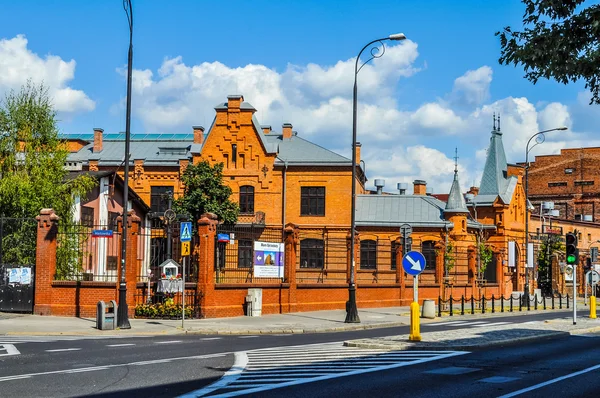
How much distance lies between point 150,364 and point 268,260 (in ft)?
58.3

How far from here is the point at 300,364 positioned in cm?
1493

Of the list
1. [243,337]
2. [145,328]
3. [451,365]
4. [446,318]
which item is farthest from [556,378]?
[446,318]

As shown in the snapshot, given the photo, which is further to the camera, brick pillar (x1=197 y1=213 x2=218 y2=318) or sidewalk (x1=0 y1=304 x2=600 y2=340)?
brick pillar (x1=197 y1=213 x2=218 y2=318)

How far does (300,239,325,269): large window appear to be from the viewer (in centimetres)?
5419

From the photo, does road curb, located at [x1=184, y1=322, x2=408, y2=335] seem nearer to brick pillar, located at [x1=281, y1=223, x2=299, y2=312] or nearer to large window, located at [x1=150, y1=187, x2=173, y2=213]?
brick pillar, located at [x1=281, y1=223, x2=299, y2=312]

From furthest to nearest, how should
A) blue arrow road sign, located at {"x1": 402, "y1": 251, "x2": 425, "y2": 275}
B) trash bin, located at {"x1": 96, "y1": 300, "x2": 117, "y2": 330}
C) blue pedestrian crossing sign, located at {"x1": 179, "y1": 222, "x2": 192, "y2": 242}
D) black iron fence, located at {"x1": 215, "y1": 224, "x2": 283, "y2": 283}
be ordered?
black iron fence, located at {"x1": 215, "y1": 224, "x2": 283, "y2": 283} < blue pedestrian crossing sign, located at {"x1": 179, "y1": 222, "x2": 192, "y2": 242} < trash bin, located at {"x1": 96, "y1": 300, "x2": 117, "y2": 330} < blue arrow road sign, located at {"x1": 402, "y1": 251, "x2": 425, "y2": 275}

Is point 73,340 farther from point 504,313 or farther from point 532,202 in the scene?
Answer: point 532,202

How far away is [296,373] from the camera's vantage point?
44.4 feet

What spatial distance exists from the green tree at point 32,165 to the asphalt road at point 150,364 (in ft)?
39.1

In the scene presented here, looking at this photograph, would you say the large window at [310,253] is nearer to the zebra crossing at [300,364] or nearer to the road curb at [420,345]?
the road curb at [420,345]

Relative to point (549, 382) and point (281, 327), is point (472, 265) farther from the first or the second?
point (549, 382)

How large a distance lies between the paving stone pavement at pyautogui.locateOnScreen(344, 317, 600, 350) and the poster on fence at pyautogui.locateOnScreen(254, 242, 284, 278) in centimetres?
1023

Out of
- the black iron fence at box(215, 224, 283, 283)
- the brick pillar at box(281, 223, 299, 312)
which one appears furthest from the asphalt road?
the brick pillar at box(281, 223, 299, 312)

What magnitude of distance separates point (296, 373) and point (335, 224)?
43.1 metres
